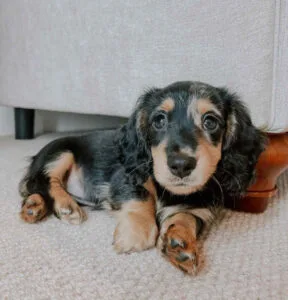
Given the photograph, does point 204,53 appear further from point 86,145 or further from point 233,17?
point 86,145

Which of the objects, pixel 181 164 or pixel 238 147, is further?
pixel 238 147

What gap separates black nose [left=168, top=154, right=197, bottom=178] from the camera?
78cm

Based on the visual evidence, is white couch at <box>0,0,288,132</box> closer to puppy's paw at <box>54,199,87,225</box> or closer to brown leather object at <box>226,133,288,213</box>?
brown leather object at <box>226,133,288,213</box>

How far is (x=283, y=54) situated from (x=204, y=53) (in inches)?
8.7

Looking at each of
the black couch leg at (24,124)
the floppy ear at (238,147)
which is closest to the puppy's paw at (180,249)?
the floppy ear at (238,147)

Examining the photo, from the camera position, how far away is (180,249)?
2.44ft

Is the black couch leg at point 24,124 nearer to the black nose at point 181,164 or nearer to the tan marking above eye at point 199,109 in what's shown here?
the tan marking above eye at point 199,109

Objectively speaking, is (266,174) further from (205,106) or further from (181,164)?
(181,164)

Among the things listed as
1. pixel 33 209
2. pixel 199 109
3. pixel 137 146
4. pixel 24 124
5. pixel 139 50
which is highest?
pixel 139 50

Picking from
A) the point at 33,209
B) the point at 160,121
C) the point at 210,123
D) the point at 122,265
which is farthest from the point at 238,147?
the point at 33,209

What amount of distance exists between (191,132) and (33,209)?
1.53 feet

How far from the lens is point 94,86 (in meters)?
1.39

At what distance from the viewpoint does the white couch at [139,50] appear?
94 centimetres

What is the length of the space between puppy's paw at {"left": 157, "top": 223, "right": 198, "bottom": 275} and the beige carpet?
18 mm
